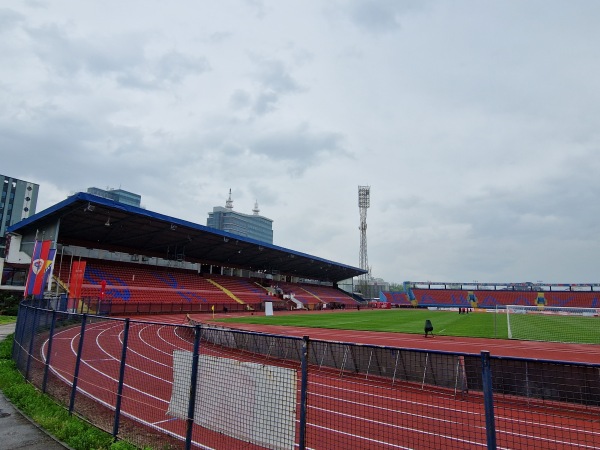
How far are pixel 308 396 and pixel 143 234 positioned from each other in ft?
125

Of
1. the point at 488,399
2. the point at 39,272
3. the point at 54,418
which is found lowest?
the point at 54,418

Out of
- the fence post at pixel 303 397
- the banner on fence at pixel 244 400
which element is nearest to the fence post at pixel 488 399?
the fence post at pixel 303 397

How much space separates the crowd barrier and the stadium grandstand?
19.1 m

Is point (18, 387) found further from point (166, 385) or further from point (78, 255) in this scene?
point (78, 255)

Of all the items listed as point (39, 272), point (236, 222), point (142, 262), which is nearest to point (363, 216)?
point (142, 262)

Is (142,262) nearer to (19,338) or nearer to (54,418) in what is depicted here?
(19,338)

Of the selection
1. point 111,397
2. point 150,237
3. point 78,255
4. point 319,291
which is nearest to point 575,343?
point 111,397

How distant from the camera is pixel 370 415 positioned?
8305 mm

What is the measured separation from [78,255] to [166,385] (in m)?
36.4

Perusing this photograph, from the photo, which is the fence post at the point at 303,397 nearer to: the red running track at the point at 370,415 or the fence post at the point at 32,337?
the red running track at the point at 370,415

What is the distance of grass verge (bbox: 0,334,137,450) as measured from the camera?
5934 mm

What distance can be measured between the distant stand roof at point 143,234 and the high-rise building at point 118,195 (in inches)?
4234

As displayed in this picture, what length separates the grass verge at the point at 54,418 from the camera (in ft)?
19.5

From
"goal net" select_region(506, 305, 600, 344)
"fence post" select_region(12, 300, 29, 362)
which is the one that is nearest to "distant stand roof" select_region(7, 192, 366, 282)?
"fence post" select_region(12, 300, 29, 362)
